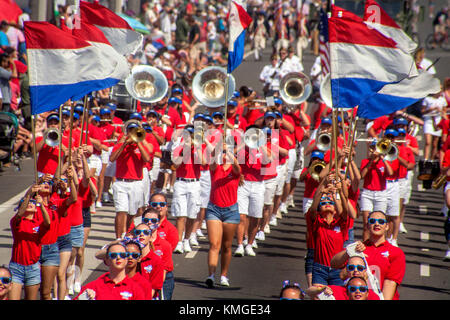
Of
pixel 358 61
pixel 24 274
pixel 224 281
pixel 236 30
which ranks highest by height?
pixel 236 30

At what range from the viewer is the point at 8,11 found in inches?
1045

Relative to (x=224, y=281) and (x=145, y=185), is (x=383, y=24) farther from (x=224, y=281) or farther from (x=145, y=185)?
(x=145, y=185)

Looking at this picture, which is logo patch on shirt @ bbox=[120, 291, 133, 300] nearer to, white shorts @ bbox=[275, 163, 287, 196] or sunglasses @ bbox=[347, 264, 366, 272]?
sunglasses @ bbox=[347, 264, 366, 272]

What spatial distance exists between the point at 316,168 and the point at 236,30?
2.51m

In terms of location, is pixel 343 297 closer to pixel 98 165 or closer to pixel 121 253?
pixel 121 253

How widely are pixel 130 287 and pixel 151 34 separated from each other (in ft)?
85.8

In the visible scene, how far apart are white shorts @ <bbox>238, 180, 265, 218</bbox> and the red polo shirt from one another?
6.62 metres

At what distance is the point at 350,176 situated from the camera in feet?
46.1

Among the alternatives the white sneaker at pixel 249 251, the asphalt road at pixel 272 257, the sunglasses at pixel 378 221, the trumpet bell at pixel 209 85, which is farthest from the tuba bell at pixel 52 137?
the sunglasses at pixel 378 221

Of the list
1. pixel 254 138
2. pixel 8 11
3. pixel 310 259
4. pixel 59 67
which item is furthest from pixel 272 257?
pixel 8 11

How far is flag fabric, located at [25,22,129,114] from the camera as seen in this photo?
36.6 ft

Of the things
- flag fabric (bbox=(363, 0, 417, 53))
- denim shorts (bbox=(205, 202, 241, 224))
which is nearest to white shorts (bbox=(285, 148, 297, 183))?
denim shorts (bbox=(205, 202, 241, 224))

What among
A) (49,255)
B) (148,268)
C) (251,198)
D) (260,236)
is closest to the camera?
(148,268)

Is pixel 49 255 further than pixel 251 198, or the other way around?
pixel 251 198
